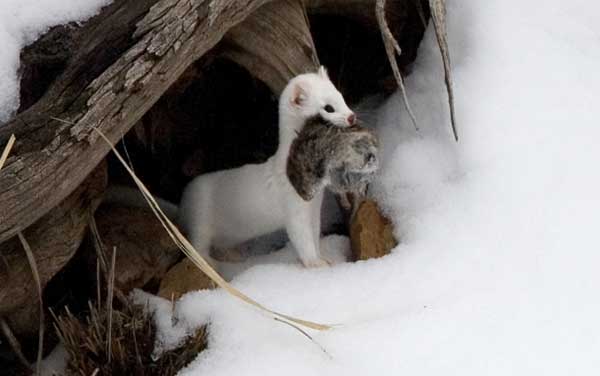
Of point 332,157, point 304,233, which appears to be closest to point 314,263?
point 304,233

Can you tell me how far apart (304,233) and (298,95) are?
28cm

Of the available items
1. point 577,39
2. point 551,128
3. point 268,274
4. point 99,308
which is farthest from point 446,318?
point 577,39

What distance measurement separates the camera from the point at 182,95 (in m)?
2.01

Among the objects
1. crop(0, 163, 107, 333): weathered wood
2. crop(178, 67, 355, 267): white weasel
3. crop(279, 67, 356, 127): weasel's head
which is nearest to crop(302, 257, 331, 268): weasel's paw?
crop(178, 67, 355, 267): white weasel

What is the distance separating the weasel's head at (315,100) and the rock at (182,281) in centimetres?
38

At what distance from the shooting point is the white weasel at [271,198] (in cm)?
158

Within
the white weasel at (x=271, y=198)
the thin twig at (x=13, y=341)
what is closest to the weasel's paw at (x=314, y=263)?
the white weasel at (x=271, y=198)

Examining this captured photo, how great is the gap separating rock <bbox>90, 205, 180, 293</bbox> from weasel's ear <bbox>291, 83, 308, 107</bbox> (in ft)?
1.39

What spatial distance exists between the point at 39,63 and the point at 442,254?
829 mm

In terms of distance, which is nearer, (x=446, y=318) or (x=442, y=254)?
(x=446, y=318)

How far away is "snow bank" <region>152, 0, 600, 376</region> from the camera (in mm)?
1428

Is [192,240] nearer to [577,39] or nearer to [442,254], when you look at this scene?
[442,254]

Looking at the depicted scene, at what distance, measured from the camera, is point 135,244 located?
5.67 ft

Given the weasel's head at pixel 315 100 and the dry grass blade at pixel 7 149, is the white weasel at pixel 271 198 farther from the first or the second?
the dry grass blade at pixel 7 149
